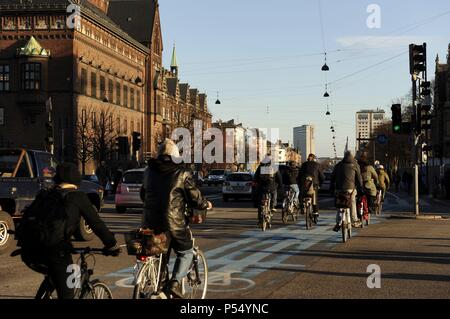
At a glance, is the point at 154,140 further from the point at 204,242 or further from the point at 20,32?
the point at 204,242

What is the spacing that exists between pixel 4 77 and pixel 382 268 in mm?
55918

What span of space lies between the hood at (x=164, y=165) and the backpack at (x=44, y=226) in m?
1.42

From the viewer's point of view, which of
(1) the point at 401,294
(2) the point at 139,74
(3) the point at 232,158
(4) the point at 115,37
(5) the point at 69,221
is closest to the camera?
(5) the point at 69,221

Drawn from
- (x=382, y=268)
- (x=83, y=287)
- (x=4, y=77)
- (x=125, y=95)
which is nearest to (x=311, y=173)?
(x=382, y=268)

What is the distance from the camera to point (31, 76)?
5906 centimetres

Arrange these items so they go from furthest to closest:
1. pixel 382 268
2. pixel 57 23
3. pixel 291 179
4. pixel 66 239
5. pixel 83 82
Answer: pixel 83 82 < pixel 57 23 < pixel 291 179 < pixel 382 268 < pixel 66 239

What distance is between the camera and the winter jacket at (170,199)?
6.09 metres

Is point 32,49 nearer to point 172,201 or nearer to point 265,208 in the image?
point 265,208

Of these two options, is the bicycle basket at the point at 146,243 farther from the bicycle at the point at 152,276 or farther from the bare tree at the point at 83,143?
the bare tree at the point at 83,143

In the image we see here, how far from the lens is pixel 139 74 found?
84.1m

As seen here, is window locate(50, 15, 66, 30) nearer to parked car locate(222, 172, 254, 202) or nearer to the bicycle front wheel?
parked car locate(222, 172, 254, 202)

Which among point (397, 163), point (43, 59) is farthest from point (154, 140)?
point (397, 163)

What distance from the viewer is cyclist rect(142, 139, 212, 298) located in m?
6.09
